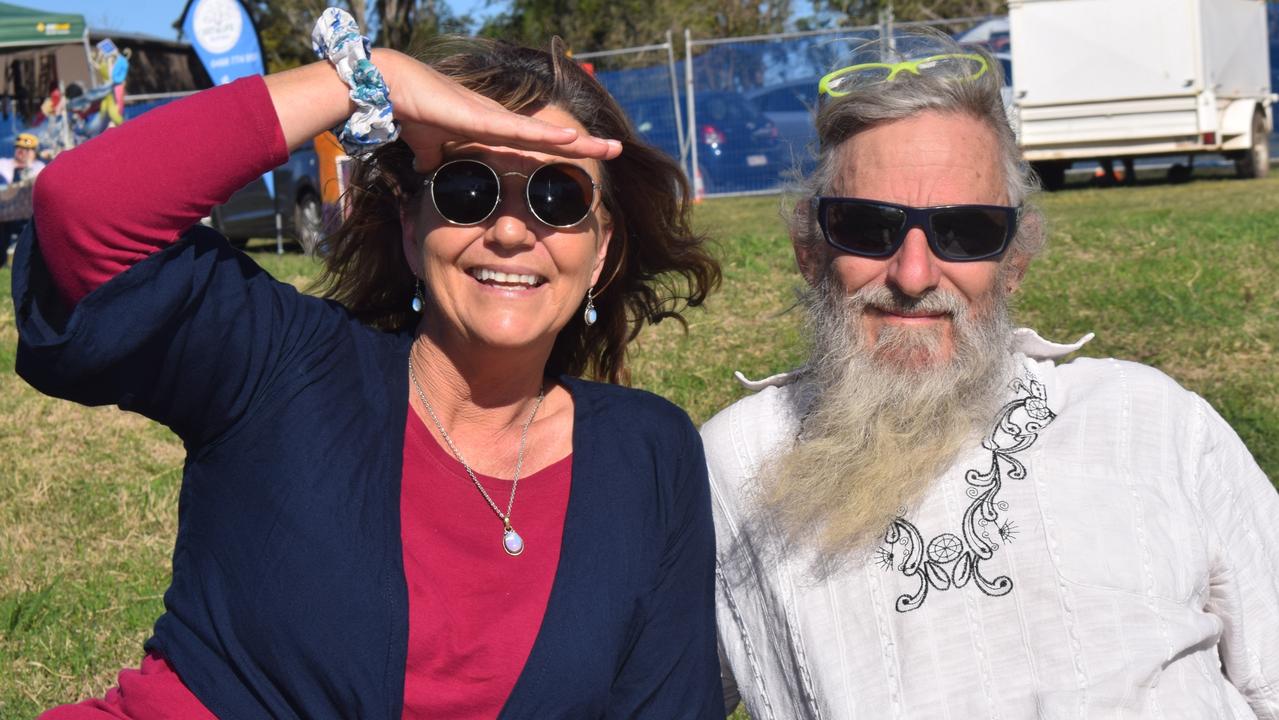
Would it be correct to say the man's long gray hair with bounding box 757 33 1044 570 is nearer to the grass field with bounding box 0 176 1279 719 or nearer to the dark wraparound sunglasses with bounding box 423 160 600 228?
the dark wraparound sunglasses with bounding box 423 160 600 228

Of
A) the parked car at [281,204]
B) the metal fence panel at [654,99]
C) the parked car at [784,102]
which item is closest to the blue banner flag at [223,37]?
the parked car at [281,204]

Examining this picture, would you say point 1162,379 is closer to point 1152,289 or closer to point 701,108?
point 1152,289

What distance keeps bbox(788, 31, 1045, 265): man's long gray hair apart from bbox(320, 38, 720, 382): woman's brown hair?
1.03 ft

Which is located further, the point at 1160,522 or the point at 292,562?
the point at 1160,522

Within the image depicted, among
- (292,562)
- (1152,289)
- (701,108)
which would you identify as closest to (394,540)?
(292,562)

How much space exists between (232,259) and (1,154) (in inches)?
720

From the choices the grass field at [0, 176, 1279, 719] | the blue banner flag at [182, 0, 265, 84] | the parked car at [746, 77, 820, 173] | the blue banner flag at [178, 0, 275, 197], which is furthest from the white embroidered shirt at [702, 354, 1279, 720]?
the parked car at [746, 77, 820, 173]

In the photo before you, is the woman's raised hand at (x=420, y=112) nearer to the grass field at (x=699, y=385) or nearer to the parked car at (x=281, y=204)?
the grass field at (x=699, y=385)

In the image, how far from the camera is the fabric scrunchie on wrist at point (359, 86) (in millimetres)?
2275

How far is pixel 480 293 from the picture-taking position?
8.66ft

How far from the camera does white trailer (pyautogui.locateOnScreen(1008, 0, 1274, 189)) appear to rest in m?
15.7

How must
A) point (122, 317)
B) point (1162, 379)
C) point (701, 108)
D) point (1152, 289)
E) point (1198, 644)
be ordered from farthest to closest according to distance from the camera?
point (701, 108) → point (1152, 289) → point (1162, 379) → point (1198, 644) → point (122, 317)

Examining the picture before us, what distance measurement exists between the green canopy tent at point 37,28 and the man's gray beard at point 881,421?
732 inches

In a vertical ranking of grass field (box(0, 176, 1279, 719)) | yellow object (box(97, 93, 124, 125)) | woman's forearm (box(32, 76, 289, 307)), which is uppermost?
woman's forearm (box(32, 76, 289, 307))
